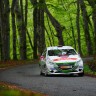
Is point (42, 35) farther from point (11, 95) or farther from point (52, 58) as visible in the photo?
point (11, 95)

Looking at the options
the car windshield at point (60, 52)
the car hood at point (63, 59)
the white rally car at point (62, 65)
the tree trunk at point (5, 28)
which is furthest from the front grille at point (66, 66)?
the tree trunk at point (5, 28)

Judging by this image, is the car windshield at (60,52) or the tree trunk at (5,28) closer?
the car windshield at (60,52)

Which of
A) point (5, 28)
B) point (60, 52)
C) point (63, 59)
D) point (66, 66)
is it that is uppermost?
point (5, 28)

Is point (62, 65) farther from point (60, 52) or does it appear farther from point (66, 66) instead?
point (60, 52)

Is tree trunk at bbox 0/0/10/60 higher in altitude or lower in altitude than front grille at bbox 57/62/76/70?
higher

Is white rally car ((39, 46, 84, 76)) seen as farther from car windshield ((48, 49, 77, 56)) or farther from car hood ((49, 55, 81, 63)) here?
car windshield ((48, 49, 77, 56))

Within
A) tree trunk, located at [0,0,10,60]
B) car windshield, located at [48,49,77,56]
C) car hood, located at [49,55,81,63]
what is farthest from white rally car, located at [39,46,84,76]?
tree trunk, located at [0,0,10,60]

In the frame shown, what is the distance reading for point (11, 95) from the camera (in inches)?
437

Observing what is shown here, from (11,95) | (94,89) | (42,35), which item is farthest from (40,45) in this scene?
(11,95)

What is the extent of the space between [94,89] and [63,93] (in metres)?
1.55

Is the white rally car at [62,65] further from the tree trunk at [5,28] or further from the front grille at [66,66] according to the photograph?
the tree trunk at [5,28]

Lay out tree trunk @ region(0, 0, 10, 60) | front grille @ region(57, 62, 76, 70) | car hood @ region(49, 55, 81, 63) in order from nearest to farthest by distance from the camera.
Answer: front grille @ region(57, 62, 76, 70) → car hood @ region(49, 55, 81, 63) → tree trunk @ region(0, 0, 10, 60)

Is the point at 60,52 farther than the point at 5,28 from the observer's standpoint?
No

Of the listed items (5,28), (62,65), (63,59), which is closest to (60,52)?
(63,59)
